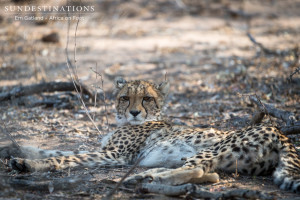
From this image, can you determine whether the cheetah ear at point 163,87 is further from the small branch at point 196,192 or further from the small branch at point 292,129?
the small branch at point 196,192

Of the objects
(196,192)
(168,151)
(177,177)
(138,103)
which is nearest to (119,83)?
(138,103)

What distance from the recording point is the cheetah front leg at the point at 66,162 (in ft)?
14.0

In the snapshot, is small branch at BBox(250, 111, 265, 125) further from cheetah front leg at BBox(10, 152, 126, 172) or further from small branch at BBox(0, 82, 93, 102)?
small branch at BBox(0, 82, 93, 102)

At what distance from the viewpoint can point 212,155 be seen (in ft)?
13.8

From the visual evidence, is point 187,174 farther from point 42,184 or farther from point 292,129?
point 292,129

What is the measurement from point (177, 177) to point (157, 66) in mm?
6021

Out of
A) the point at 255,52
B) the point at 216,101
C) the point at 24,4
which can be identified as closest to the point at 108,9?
the point at 24,4

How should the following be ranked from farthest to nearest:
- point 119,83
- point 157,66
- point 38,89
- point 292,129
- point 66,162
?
point 157,66, point 38,89, point 119,83, point 292,129, point 66,162

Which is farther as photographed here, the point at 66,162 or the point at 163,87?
the point at 163,87

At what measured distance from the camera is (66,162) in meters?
4.51

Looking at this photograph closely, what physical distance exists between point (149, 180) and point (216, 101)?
151 inches

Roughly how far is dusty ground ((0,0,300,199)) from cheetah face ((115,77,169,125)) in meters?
0.65

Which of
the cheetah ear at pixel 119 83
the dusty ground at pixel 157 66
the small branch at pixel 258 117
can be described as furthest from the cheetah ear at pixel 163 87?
the small branch at pixel 258 117

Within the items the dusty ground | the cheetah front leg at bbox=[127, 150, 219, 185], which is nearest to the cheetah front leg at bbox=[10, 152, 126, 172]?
the dusty ground
